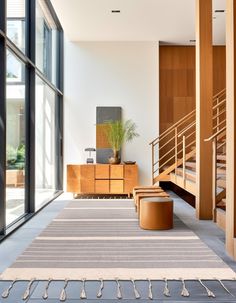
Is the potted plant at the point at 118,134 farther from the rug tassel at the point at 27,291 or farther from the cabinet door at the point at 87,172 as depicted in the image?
the rug tassel at the point at 27,291

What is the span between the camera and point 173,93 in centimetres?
1012

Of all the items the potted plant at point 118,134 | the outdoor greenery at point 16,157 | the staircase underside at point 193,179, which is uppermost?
the potted plant at point 118,134

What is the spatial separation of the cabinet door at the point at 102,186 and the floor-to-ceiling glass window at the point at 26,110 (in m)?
1.04

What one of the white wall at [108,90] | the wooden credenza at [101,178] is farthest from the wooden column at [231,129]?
the white wall at [108,90]

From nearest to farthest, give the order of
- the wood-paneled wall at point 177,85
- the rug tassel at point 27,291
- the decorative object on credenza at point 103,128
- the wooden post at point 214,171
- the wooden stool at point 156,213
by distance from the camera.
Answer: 1. the rug tassel at point 27,291
2. the wooden stool at point 156,213
3. the wooden post at point 214,171
4. the decorative object on credenza at point 103,128
5. the wood-paneled wall at point 177,85

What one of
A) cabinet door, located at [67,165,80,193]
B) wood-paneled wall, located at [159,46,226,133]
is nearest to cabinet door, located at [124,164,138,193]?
cabinet door, located at [67,165,80,193]

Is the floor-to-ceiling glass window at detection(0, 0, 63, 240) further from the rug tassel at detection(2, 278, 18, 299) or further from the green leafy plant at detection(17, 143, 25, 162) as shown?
the rug tassel at detection(2, 278, 18, 299)

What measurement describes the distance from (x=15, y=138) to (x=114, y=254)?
2.60 metres

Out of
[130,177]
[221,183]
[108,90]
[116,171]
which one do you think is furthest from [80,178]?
[221,183]

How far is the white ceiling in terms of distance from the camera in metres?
7.43

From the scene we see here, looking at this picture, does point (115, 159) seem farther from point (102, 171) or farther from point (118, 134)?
point (118, 134)

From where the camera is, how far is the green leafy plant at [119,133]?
9.53 m

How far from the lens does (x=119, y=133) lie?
955cm

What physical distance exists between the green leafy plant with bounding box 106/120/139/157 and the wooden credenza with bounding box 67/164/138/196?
20.8 inches
